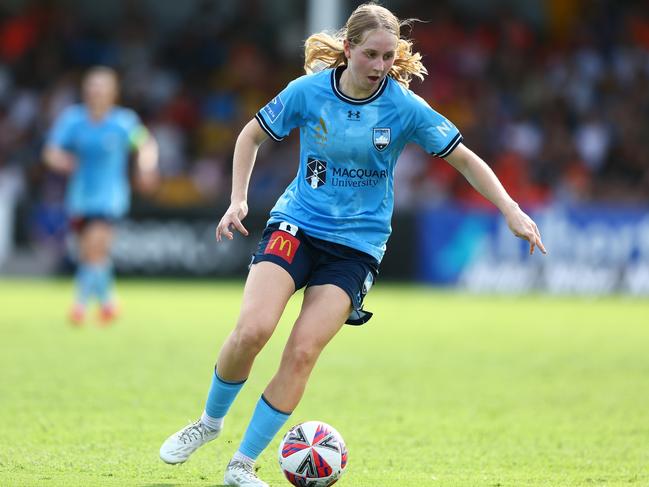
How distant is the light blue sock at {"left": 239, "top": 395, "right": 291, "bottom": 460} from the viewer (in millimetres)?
5445

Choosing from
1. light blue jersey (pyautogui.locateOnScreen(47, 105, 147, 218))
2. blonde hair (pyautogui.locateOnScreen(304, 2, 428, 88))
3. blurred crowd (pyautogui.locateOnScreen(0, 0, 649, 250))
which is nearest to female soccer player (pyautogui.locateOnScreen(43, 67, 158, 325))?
light blue jersey (pyautogui.locateOnScreen(47, 105, 147, 218))

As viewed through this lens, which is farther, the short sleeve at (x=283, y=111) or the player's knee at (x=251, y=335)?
the short sleeve at (x=283, y=111)

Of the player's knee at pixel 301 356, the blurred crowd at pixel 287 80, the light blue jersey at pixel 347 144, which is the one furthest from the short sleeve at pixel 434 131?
the blurred crowd at pixel 287 80

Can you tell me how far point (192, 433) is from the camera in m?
5.80

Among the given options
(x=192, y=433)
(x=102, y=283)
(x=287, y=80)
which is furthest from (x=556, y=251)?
(x=192, y=433)

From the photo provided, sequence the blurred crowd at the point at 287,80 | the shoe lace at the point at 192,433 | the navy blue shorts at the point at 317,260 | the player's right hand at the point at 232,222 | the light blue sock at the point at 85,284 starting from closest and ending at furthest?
the player's right hand at the point at 232,222, the navy blue shorts at the point at 317,260, the shoe lace at the point at 192,433, the light blue sock at the point at 85,284, the blurred crowd at the point at 287,80

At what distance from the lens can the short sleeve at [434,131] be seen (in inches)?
228

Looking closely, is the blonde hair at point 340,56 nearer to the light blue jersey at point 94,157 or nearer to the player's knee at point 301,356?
the player's knee at point 301,356

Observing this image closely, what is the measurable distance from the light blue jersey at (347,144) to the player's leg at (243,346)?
34 cm

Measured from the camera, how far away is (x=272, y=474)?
19.2 feet

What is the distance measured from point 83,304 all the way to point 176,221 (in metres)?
6.05

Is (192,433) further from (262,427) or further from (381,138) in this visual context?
(381,138)

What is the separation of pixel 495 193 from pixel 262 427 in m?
1.57

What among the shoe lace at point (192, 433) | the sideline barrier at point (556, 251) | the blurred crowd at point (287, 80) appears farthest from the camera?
the blurred crowd at point (287, 80)
